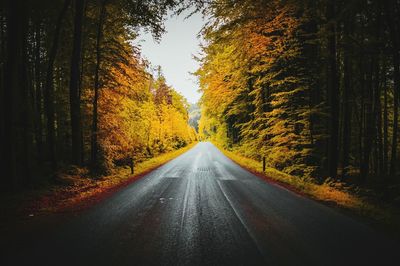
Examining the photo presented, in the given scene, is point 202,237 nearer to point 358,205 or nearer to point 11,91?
point 358,205

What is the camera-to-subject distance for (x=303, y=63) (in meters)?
14.6

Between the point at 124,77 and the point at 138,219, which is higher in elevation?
the point at 124,77

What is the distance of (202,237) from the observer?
5355mm

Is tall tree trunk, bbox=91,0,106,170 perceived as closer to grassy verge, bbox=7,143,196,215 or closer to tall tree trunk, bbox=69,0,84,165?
tall tree trunk, bbox=69,0,84,165

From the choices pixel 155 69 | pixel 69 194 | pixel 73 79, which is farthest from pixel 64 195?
pixel 155 69

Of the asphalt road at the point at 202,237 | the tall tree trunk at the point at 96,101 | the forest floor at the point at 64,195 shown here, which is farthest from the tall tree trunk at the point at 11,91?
the tall tree trunk at the point at 96,101

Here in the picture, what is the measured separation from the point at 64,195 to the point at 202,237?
664 cm

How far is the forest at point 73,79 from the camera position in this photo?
352 inches

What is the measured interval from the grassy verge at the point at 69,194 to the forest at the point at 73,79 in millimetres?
→ 674

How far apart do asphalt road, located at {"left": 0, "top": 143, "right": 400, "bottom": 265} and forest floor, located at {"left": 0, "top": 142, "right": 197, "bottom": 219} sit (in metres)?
1.06

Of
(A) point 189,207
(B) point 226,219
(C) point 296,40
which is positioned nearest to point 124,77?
(C) point 296,40

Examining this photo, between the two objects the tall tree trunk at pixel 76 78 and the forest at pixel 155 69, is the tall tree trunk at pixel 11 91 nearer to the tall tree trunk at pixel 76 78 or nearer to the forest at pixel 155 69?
the forest at pixel 155 69

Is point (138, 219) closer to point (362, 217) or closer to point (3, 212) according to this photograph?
point (3, 212)

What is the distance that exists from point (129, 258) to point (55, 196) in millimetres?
6388
